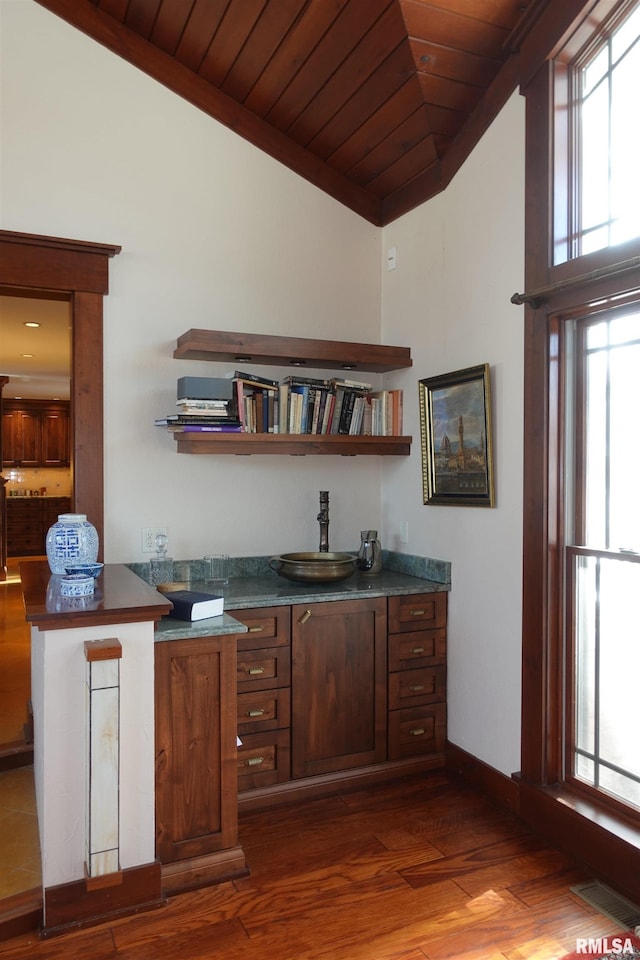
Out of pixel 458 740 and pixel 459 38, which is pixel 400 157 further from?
pixel 458 740

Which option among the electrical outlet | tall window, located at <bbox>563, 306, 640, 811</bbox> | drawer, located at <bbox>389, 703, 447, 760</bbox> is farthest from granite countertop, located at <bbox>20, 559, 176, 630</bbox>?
tall window, located at <bbox>563, 306, 640, 811</bbox>

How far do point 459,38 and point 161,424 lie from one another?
199 centimetres

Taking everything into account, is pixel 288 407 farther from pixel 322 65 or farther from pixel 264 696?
pixel 322 65

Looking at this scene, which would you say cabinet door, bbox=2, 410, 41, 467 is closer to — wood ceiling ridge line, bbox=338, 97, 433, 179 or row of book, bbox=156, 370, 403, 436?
row of book, bbox=156, 370, 403, 436

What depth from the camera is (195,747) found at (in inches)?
94.7

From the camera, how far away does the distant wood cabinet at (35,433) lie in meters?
11.0

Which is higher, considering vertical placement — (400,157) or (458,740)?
(400,157)

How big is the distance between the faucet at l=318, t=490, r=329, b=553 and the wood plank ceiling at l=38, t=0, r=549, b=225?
60.9 inches

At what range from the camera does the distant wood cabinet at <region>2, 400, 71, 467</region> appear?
11.0 metres

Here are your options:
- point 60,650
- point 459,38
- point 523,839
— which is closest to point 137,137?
point 459,38

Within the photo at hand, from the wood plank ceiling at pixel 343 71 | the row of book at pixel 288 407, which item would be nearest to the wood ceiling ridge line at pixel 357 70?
the wood plank ceiling at pixel 343 71

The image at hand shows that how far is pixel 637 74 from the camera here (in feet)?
7.66

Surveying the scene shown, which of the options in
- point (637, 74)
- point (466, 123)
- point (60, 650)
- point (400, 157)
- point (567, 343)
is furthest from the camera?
point (400, 157)

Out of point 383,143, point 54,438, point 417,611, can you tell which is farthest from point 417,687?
point 54,438
